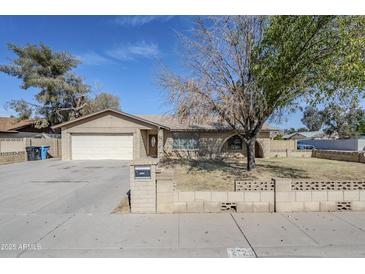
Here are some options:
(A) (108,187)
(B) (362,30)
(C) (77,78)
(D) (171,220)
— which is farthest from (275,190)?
(C) (77,78)

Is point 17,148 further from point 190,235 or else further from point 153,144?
point 190,235

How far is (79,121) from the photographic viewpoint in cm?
1764

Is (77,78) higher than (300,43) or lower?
higher

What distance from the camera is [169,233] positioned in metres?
4.26

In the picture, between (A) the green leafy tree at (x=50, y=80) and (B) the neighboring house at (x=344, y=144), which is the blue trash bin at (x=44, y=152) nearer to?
(A) the green leafy tree at (x=50, y=80)

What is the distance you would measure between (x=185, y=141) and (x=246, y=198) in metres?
13.3

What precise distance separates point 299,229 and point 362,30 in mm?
5532

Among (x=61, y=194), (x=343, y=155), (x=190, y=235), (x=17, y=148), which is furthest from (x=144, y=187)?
(x=17, y=148)

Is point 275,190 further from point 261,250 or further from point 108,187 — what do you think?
point 108,187

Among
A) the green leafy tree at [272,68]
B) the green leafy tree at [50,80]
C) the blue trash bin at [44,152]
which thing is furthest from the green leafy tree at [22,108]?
the green leafy tree at [272,68]

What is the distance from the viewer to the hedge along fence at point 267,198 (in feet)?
17.3

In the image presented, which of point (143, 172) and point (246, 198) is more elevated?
point (143, 172)

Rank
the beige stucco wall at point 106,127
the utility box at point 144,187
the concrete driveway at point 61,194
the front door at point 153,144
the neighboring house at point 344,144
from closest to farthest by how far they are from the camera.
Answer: the utility box at point 144,187 → the concrete driveway at point 61,194 → the beige stucco wall at point 106,127 → the front door at point 153,144 → the neighboring house at point 344,144

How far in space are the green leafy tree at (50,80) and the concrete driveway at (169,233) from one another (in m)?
25.9
